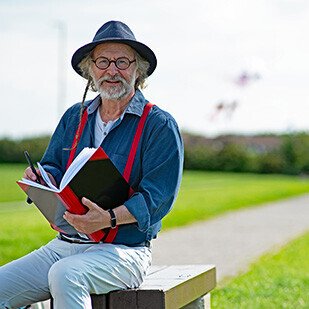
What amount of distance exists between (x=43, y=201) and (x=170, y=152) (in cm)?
60

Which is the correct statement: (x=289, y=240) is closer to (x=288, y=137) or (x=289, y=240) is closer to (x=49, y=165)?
(x=49, y=165)

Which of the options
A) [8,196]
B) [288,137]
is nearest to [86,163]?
[8,196]

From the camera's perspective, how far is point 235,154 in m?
Result: 61.3

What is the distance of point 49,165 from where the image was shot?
4.98 metres

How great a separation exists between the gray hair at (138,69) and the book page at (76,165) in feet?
2.07

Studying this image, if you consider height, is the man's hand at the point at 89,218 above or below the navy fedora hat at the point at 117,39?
below

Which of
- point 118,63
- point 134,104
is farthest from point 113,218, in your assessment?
point 118,63

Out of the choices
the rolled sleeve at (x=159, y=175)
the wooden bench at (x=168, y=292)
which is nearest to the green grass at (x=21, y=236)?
the wooden bench at (x=168, y=292)

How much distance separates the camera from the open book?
14.6ft

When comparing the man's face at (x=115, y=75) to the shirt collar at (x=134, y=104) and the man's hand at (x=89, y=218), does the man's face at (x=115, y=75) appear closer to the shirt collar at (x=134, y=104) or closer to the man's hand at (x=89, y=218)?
the shirt collar at (x=134, y=104)

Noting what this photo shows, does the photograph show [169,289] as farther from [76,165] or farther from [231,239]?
[231,239]

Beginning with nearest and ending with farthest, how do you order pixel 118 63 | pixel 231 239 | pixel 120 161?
pixel 120 161 → pixel 118 63 → pixel 231 239

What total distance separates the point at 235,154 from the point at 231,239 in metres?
47.0

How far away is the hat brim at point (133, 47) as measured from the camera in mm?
4844
